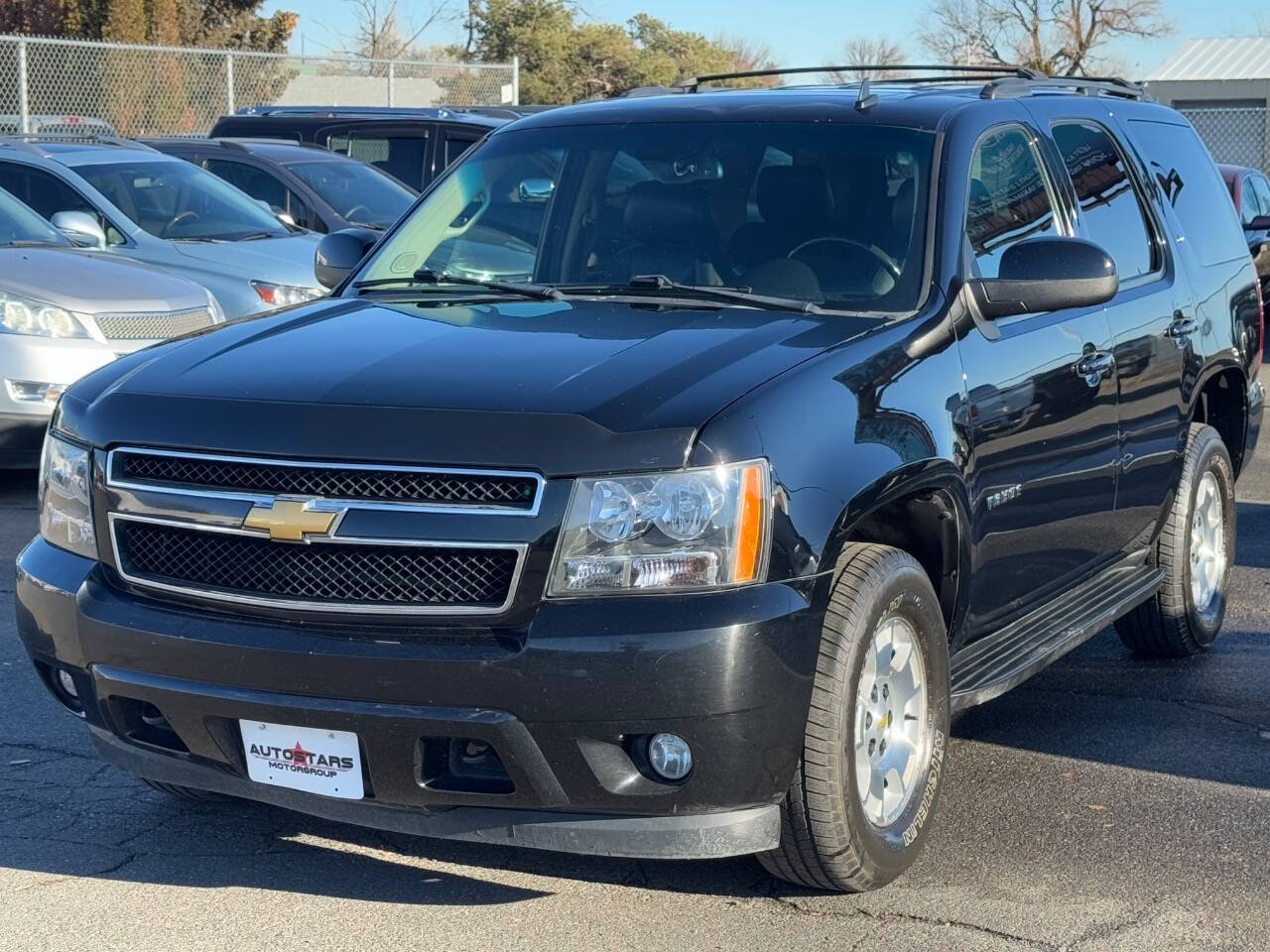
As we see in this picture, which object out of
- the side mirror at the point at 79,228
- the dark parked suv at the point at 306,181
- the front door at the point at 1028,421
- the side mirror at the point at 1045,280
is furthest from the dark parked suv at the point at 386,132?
the side mirror at the point at 1045,280

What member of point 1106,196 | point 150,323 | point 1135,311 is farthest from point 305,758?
point 150,323

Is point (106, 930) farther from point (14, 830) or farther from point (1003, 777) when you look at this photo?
Answer: point (1003, 777)

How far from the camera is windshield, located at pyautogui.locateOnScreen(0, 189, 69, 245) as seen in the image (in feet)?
33.0

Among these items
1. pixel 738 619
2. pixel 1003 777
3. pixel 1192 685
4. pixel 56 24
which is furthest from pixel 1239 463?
pixel 56 24

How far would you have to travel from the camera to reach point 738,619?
3.47 m

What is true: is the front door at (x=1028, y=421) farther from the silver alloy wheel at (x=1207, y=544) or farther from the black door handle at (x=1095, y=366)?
the silver alloy wheel at (x=1207, y=544)

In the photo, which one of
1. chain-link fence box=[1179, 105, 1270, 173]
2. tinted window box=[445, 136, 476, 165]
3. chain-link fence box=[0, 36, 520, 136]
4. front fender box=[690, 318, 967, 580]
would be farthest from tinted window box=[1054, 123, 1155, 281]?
chain-link fence box=[1179, 105, 1270, 173]

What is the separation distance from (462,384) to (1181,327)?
3058 millimetres

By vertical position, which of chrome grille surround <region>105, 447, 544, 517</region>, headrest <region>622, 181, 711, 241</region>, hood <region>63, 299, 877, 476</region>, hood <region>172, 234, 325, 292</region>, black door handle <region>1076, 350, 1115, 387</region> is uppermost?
headrest <region>622, 181, 711, 241</region>

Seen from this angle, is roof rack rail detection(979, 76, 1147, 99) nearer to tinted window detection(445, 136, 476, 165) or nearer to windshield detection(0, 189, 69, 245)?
windshield detection(0, 189, 69, 245)

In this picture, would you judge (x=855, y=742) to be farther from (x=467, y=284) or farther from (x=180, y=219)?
(x=180, y=219)

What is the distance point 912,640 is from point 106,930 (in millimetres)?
1971

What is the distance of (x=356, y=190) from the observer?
14250 millimetres

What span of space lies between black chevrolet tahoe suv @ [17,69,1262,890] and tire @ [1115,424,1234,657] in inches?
31.5
